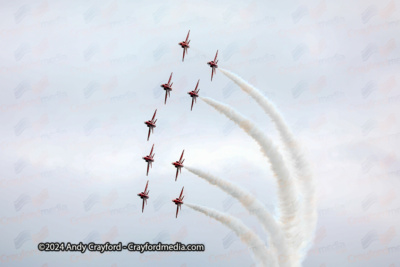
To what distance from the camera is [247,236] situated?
345 feet

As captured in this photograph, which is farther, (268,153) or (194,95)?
(194,95)

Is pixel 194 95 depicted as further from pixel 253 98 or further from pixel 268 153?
pixel 268 153

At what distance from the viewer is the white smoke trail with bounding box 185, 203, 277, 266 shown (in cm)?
10356

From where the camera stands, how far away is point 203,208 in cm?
10950

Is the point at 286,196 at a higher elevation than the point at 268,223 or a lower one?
higher

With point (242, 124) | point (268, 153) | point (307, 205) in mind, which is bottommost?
point (307, 205)

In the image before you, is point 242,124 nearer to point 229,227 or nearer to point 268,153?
point 268,153

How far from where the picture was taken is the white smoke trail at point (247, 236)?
4077 inches

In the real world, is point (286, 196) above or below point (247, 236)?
above

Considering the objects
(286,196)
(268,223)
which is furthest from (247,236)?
(286,196)

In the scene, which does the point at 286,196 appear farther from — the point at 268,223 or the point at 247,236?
the point at 247,236

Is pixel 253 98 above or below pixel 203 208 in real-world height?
above

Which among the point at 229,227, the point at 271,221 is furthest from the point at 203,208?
the point at 271,221

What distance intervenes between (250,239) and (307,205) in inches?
511
